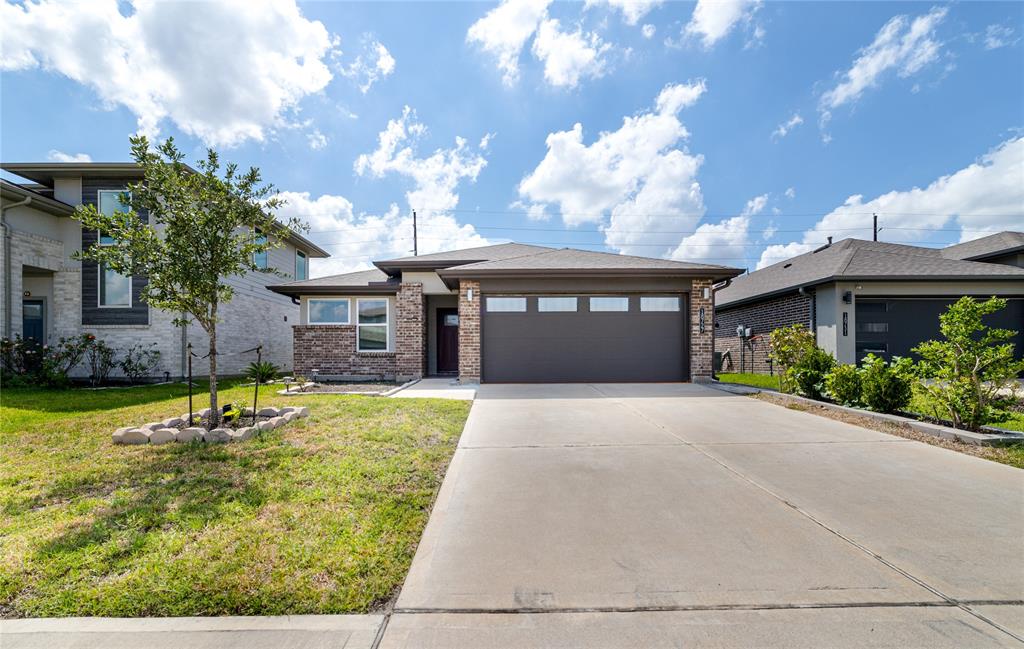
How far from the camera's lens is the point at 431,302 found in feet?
42.2

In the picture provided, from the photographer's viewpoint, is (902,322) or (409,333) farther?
(409,333)

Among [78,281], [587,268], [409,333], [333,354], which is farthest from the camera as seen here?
[333,354]

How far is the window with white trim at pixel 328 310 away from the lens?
1207cm

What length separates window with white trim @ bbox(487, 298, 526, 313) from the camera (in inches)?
415

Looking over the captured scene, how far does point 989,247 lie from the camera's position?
13914mm

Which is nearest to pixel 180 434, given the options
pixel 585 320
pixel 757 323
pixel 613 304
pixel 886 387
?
pixel 585 320

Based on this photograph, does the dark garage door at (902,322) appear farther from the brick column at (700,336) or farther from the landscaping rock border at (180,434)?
the landscaping rock border at (180,434)

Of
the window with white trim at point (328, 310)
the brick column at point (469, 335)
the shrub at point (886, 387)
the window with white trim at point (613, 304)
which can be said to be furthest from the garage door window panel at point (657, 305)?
the window with white trim at point (328, 310)

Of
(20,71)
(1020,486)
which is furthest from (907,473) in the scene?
(20,71)

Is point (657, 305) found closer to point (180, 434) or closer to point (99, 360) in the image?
point (180, 434)

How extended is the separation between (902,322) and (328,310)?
16668 mm

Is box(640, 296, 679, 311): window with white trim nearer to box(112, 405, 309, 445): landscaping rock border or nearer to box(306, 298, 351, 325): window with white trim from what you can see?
box(306, 298, 351, 325): window with white trim

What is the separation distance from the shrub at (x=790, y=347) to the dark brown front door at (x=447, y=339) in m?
8.71

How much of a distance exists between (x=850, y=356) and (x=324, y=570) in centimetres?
1353
